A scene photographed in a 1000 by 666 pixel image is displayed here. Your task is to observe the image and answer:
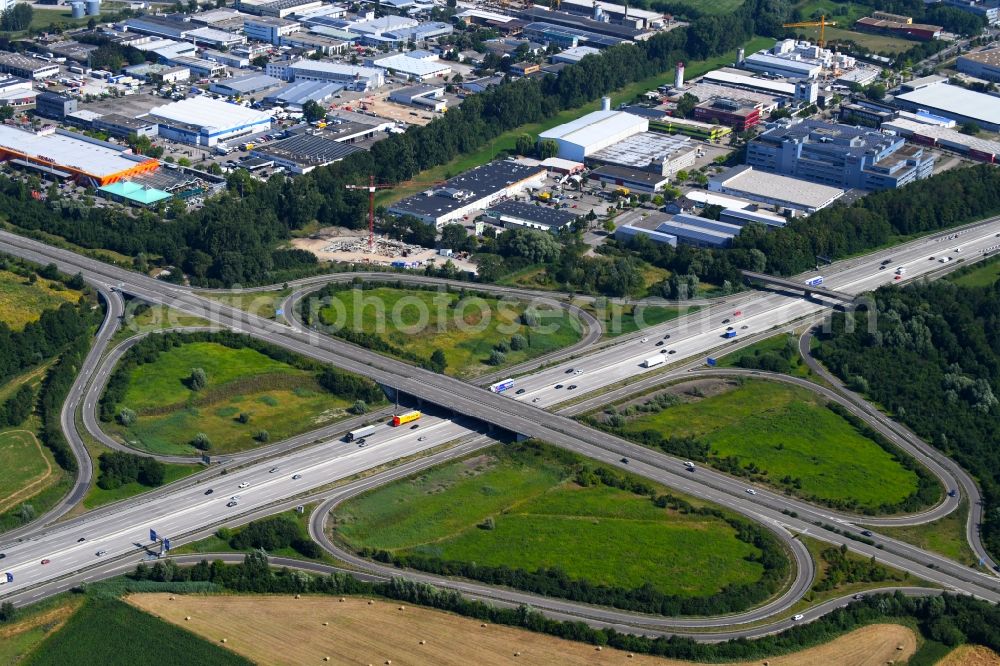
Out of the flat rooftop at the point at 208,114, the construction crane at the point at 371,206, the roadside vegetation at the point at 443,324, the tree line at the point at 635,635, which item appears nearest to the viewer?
the tree line at the point at 635,635

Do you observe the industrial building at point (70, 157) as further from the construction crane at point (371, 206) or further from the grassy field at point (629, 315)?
the grassy field at point (629, 315)

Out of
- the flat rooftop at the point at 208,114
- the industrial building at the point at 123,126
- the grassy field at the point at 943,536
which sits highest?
the flat rooftop at the point at 208,114

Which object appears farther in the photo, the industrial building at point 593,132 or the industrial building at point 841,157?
the industrial building at point 593,132

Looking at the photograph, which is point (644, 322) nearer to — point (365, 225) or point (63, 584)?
point (365, 225)

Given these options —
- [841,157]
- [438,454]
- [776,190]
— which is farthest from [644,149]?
[438,454]

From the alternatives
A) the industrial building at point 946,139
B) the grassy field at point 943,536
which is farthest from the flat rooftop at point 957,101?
the grassy field at point 943,536

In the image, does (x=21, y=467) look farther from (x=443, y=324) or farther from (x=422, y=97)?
(x=422, y=97)

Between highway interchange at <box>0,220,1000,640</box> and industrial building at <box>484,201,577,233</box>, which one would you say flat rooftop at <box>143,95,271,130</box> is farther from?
industrial building at <box>484,201,577,233</box>
